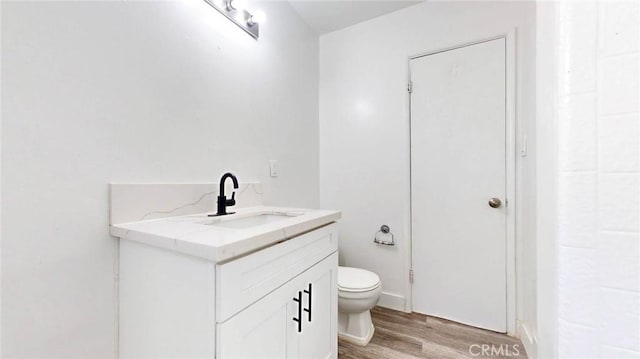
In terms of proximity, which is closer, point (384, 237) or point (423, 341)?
point (423, 341)

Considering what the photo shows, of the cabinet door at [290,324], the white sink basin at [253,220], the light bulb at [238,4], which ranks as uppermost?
the light bulb at [238,4]

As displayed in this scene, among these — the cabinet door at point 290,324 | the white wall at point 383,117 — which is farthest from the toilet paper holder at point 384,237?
the cabinet door at point 290,324

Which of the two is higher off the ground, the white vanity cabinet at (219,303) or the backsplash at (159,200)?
the backsplash at (159,200)

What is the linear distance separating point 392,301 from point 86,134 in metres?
2.14

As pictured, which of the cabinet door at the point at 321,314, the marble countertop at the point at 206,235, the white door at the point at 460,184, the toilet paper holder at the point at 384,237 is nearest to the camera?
the marble countertop at the point at 206,235

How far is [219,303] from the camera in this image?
27.1 inches

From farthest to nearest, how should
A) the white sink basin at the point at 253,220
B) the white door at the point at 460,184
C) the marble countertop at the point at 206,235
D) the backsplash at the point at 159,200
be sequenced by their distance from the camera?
the white door at the point at 460,184 → the white sink basin at the point at 253,220 → the backsplash at the point at 159,200 → the marble countertop at the point at 206,235

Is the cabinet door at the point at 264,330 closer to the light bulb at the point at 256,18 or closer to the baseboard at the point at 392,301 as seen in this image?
the baseboard at the point at 392,301

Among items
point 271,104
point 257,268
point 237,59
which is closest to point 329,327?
point 257,268

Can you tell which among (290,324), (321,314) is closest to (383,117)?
(321,314)

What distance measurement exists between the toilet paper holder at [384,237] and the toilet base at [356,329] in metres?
0.58

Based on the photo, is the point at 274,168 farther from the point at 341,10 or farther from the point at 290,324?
the point at 341,10

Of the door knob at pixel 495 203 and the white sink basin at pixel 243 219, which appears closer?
the white sink basin at pixel 243 219

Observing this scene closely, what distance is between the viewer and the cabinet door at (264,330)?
28.4 inches
